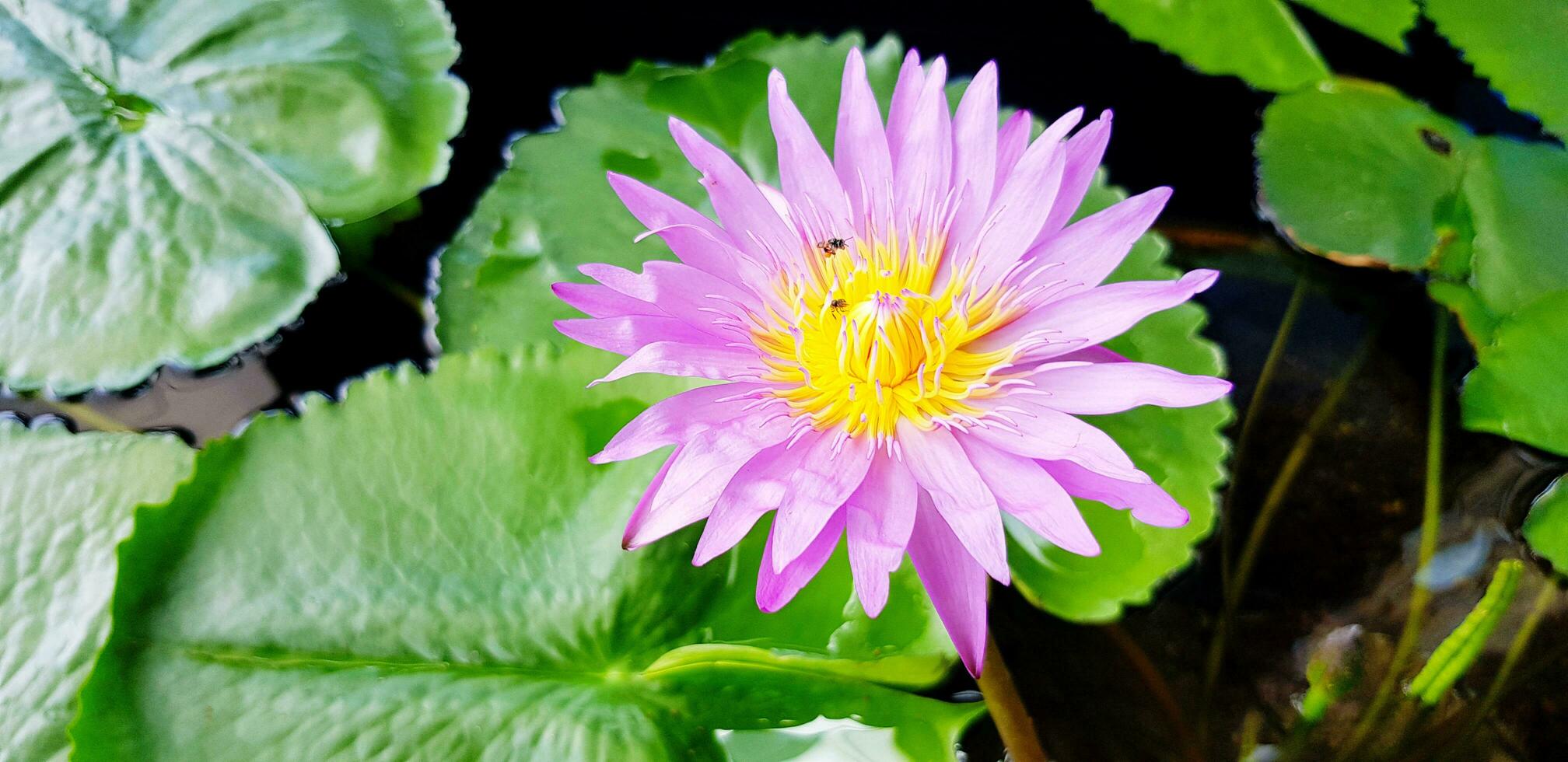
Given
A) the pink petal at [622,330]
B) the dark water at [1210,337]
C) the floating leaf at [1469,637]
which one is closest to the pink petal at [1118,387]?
the pink petal at [622,330]

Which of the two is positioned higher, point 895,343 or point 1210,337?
point 895,343

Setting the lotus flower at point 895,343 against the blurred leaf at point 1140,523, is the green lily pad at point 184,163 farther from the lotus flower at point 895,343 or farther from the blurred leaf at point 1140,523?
the blurred leaf at point 1140,523

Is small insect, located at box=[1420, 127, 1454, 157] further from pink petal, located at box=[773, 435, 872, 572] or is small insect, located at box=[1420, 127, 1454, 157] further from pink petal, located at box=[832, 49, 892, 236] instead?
pink petal, located at box=[773, 435, 872, 572]

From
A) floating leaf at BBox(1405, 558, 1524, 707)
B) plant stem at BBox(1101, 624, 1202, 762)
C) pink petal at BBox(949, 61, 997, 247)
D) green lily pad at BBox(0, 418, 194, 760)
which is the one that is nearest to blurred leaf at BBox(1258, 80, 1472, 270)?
floating leaf at BBox(1405, 558, 1524, 707)

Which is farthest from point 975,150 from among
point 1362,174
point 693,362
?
point 1362,174

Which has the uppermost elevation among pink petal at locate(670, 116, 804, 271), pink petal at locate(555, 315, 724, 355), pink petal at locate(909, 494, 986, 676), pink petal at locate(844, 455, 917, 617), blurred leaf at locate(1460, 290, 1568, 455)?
pink petal at locate(670, 116, 804, 271)

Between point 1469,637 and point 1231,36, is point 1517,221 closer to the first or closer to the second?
point 1231,36

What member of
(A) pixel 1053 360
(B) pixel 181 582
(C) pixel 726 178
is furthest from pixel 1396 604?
(B) pixel 181 582

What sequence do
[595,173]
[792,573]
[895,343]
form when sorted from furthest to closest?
[595,173] < [895,343] < [792,573]
